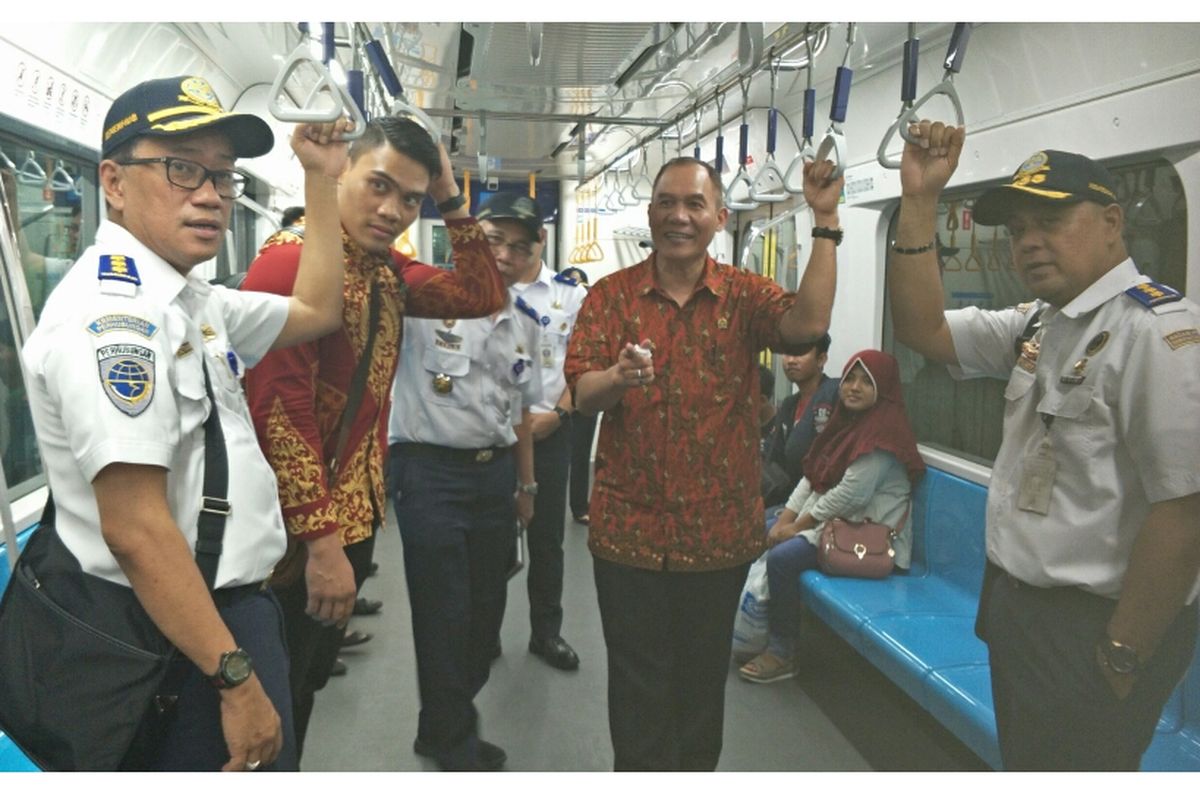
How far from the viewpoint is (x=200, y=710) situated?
45.1 inches

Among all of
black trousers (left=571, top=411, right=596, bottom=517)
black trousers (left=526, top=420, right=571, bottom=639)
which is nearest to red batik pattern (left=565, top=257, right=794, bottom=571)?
black trousers (left=526, top=420, right=571, bottom=639)

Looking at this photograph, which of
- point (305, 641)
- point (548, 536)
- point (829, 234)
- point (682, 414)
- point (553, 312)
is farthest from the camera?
point (553, 312)

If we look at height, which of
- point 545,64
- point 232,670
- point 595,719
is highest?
point 545,64

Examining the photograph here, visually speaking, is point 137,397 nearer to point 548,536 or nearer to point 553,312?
point 548,536

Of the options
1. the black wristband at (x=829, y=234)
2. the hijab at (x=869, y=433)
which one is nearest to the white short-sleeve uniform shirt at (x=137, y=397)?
the black wristband at (x=829, y=234)

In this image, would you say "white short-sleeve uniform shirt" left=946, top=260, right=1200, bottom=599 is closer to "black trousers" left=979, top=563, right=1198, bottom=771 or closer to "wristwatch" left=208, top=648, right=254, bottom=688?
"black trousers" left=979, top=563, right=1198, bottom=771

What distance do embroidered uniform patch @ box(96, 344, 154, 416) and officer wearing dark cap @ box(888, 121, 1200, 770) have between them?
1261 millimetres

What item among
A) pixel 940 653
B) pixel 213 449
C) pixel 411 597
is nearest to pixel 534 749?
pixel 411 597

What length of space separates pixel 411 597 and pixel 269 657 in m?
0.95

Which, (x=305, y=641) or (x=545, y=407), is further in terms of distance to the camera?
(x=545, y=407)

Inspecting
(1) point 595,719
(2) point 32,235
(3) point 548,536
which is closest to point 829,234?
(1) point 595,719

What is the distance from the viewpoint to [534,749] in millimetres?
2236

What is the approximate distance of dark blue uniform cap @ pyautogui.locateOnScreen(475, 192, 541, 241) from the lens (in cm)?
259

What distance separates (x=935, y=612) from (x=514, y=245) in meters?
1.71
